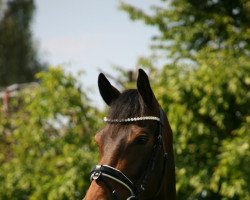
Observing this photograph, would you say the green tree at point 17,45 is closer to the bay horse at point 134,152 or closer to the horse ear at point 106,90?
the horse ear at point 106,90

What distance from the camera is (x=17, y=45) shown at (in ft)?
133

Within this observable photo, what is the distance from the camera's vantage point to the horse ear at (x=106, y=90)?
13.5ft

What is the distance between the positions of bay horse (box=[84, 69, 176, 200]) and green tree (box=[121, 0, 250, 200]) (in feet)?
12.4

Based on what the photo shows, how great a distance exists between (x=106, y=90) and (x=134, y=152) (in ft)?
2.23

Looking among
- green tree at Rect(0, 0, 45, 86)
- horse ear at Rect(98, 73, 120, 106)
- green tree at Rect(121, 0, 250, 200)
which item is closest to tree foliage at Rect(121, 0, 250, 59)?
green tree at Rect(121, 0, 250, 200)

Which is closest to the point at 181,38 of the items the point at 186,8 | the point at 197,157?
the point at 186,8

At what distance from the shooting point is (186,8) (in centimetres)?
960

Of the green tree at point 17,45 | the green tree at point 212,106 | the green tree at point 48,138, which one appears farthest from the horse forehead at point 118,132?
the green tree at point 17,45

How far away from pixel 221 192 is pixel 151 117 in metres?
4.43

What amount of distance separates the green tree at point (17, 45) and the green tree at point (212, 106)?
103ft

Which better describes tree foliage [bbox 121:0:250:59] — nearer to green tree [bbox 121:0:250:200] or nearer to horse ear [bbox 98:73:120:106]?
green tree [bbox 121:0:250:200]

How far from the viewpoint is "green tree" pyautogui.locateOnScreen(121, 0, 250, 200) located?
774 centimetres

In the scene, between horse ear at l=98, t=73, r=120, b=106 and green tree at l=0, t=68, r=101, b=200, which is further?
green tree at l=0, t=68, r=101, b=200

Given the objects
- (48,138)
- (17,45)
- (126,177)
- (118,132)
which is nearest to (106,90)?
(118,132)
